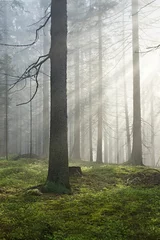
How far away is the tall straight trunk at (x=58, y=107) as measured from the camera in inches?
328

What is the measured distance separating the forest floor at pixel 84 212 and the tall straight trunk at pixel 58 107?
619 mm

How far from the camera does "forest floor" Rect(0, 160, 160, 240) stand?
16.5 feet

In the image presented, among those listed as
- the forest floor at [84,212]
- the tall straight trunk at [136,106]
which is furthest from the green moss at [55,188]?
the tall straight trunk at [136,106]

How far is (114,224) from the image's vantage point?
550cm

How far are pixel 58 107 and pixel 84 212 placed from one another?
11.4 ft

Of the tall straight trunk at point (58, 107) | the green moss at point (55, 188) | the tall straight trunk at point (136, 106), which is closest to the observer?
the green moss at point (55, 188)

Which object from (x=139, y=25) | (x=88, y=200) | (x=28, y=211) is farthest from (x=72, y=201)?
(x=139, y=25)

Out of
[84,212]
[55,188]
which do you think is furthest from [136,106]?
[84,212]

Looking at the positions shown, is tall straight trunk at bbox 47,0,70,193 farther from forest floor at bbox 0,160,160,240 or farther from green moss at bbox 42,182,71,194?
forest floor at bbox 0,160,160,240

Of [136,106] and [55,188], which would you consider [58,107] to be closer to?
[55,188]

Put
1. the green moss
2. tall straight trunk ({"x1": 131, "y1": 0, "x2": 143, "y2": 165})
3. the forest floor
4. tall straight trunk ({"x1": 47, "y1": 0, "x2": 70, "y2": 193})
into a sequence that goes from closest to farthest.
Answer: the forest floor
the green moss
tall straight trunk ({"x1": 47, "y1": 0, "x2": 70, "y2": 193})
tall straight trunk ({"x1": 131, "y1": 0, "x2": 143, "y2": 165})

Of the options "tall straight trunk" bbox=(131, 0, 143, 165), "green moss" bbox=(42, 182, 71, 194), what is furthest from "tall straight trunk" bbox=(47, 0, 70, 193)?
"tall straight trunk" bbox=(131, 0, 143, 165)

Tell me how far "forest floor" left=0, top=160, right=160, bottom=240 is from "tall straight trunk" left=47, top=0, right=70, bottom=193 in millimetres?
619

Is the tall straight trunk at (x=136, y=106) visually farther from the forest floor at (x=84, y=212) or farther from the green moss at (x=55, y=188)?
the green moss at (x=55, y=188)
